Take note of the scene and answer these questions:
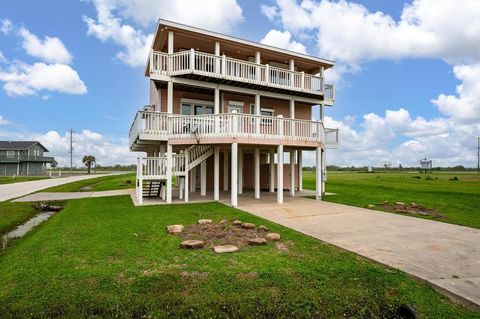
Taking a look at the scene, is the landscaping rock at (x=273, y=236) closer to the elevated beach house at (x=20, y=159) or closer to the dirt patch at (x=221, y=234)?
the dirt patch at (x=221, y=234)

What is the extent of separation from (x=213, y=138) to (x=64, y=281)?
8.95 m

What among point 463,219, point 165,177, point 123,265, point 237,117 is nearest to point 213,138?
point 237,117

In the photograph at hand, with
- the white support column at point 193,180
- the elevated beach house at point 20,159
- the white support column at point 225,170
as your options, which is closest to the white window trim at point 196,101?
the white support column at point 225,170

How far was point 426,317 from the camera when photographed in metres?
3.88

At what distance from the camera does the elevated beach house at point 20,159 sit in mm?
55969

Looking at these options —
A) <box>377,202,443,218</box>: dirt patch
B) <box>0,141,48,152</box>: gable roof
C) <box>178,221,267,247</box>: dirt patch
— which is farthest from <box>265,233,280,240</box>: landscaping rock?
<box>0,141,48,152</box>: gable roof

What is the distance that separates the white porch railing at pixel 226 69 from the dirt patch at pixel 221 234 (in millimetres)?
8425

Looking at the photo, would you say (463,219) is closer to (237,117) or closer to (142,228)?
(237,117)

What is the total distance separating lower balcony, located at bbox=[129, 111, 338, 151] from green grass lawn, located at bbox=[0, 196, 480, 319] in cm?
697

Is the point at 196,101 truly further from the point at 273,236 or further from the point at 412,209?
the point at 412,209

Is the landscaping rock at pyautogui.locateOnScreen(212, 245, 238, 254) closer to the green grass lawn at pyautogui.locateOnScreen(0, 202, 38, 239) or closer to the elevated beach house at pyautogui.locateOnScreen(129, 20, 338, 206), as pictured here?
the elevated beach house at pyautogui.locateOnScreen(129, 20, 338, 206)

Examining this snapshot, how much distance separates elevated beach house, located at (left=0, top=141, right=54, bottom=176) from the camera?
55969mm

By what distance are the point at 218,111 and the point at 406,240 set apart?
35.6 feet

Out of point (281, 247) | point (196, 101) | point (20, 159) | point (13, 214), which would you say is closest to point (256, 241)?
point (281, 247)
